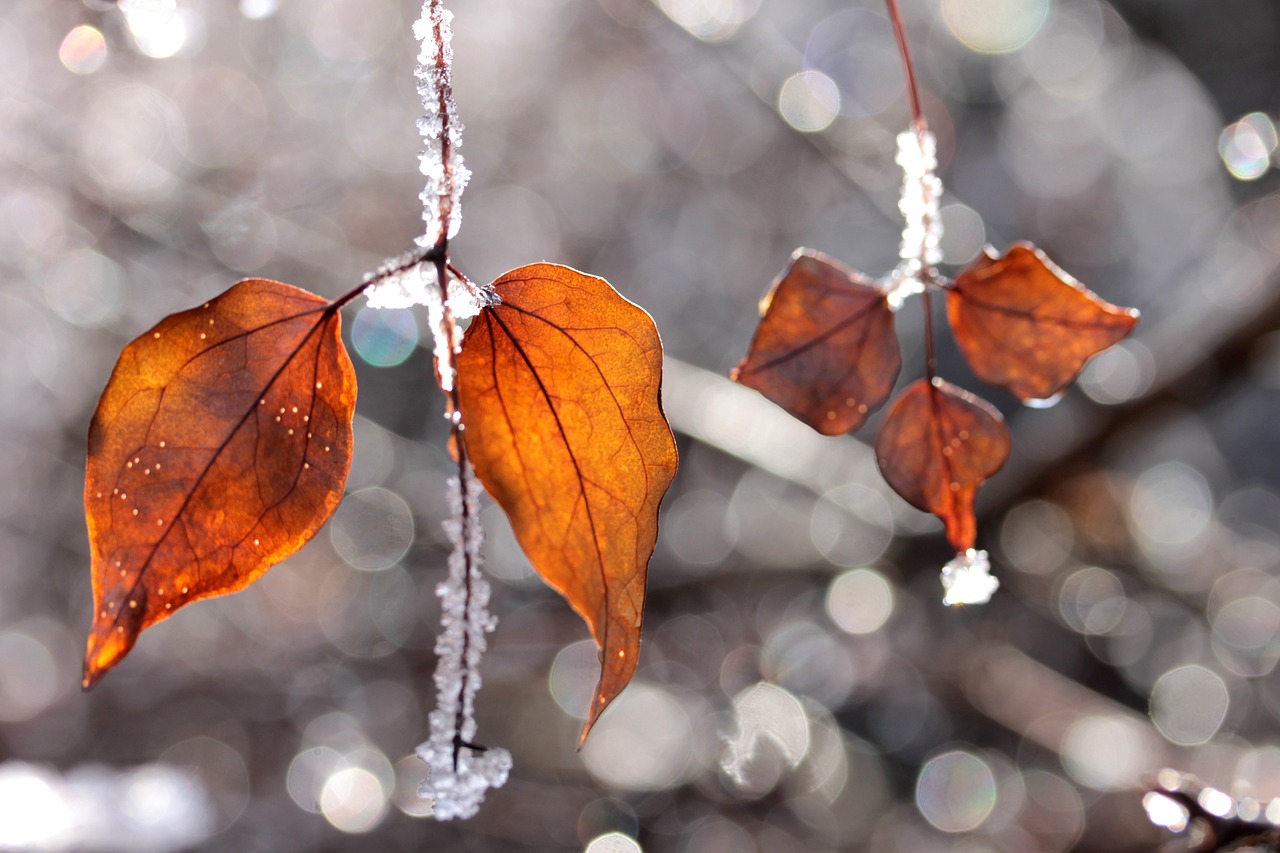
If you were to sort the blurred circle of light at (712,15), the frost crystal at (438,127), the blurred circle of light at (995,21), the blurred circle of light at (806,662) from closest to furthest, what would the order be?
1. the frost crystal at (438,127)
2. the blurred circle of light at (806,662)
3. the blurred circle of light at (712,15)
4. the blurred circle of light at (995,21)

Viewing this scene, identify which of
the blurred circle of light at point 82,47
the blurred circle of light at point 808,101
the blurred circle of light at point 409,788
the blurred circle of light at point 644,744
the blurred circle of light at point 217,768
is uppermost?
the blurred circle of light at point 808,101

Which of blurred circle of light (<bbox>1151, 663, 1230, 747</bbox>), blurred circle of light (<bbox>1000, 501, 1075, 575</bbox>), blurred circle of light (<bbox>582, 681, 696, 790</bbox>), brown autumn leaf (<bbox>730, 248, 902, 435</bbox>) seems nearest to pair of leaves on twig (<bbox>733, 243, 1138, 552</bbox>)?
brown autumn leaf (<bbox>730, 248, 902, 435</bbox>)

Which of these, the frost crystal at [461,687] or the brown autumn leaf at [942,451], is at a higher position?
the brown autumn leaf at [942,451]

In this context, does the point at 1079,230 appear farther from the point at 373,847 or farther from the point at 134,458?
the point at 134,458

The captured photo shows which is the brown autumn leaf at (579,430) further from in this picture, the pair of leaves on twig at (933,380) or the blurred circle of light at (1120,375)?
the blurred circle of light at (1120,375)

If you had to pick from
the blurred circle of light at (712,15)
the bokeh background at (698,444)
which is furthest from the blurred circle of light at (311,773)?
the blurred circle of light at (712,15)

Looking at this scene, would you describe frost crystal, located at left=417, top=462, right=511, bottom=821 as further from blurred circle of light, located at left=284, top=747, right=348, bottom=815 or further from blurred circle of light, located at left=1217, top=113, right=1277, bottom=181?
blurred circle of light, located at left=1217, top=113, right=1277, bottom=181

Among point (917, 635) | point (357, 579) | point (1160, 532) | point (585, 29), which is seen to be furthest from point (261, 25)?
point (1160, 532)

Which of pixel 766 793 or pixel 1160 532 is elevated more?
pixel 1160 532
